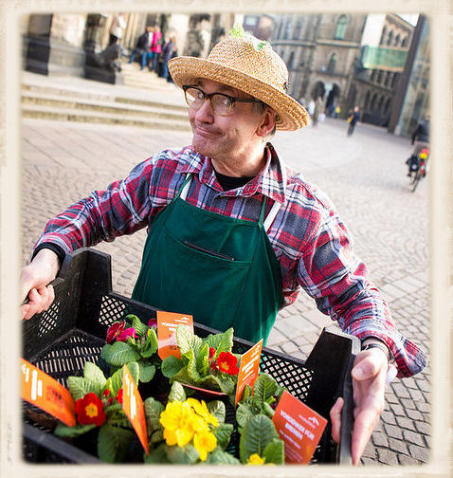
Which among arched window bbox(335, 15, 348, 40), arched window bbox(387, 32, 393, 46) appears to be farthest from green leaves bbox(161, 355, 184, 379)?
arched window bbox(335, 15, 348, 40)

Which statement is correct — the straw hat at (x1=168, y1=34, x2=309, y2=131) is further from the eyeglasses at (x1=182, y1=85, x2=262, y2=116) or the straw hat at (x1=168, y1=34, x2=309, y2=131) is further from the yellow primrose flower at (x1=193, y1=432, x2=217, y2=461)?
the yellow primrose flower at (x1=193, y1=432, x2=217, y2=461)

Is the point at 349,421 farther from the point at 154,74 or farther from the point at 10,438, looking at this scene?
the point at 154,74

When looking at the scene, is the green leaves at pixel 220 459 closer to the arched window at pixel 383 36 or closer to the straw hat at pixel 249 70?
the straw hat at pixel 249 70

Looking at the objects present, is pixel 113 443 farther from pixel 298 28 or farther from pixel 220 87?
pixel 298 28

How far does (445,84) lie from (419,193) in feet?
37.0

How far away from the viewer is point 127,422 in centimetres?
103

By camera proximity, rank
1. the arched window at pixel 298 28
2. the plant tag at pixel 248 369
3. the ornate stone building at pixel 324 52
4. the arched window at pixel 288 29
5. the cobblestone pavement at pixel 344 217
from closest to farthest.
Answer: the plant tag at pixel 248 369 < the cobblestone pavement at pixel 344 217 < the ornate stone building at pixel 324 52 < the arched window at pixel 298 28 < the arched window at pixel 288 29

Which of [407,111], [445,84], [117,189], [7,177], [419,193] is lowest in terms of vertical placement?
[419,193]

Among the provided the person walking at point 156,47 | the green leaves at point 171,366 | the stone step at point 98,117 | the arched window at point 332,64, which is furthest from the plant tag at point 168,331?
the arched window at point 332,64

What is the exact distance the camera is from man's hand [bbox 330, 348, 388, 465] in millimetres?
1072

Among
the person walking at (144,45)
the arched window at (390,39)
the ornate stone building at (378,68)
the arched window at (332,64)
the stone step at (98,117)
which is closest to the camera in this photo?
the stone step at (98,117)

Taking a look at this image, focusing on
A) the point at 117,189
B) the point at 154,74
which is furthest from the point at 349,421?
the point at 154,74

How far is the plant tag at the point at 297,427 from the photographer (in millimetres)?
1022

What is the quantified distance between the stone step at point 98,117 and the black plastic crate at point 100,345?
8.69 m
